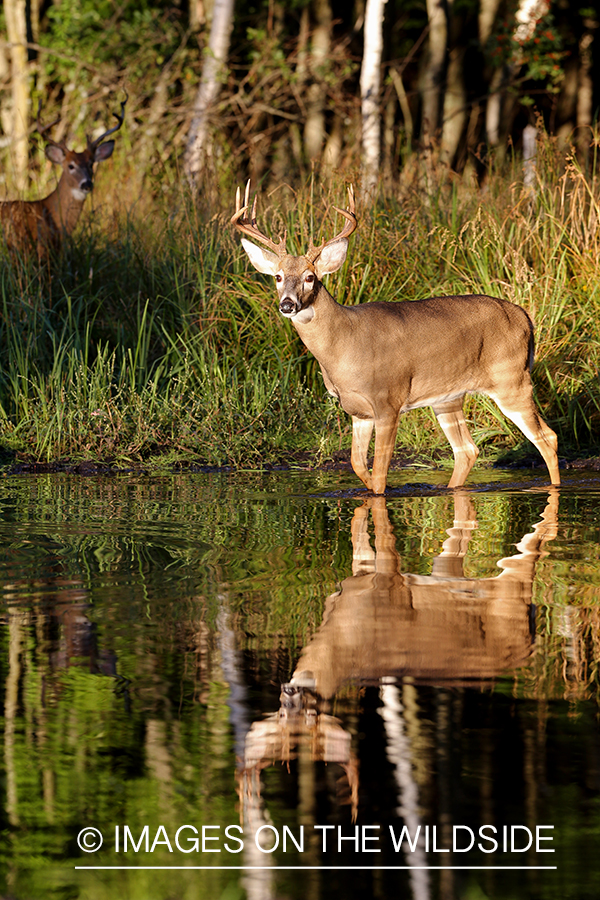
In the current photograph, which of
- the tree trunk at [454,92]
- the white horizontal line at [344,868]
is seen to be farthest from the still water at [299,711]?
the tree trunk at [454,92]

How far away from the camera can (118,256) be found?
1233cm

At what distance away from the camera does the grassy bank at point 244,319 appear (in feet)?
33.2

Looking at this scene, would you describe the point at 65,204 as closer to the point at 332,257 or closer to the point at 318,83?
the point at 332,257

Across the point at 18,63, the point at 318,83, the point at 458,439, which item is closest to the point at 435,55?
the point at 318,83

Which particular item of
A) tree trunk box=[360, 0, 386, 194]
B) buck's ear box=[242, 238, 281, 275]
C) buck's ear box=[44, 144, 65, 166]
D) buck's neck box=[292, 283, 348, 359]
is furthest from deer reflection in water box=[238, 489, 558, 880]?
tree trunk box=[360, 0, 386, 194]

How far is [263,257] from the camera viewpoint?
8484mm

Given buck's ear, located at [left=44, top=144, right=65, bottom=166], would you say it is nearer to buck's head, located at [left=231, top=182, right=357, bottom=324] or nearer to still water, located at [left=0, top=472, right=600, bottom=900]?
buck's head, located at [left=231, top=182, right=357, bottom=324]

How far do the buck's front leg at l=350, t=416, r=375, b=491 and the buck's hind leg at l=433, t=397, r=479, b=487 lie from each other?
1.95 ft

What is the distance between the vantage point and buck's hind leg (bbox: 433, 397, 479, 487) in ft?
29.5

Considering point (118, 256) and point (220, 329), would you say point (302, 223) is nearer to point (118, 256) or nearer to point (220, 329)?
point (220, 329)

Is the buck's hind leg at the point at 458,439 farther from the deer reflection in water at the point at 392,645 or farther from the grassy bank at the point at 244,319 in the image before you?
the deer reflection in water at the point at 392,645

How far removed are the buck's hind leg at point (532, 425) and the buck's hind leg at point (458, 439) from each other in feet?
1.00

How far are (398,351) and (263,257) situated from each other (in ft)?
3.33

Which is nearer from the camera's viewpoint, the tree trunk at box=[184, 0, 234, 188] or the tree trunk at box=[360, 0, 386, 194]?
the tree trunk at box=[360, 0, 386, 194]
